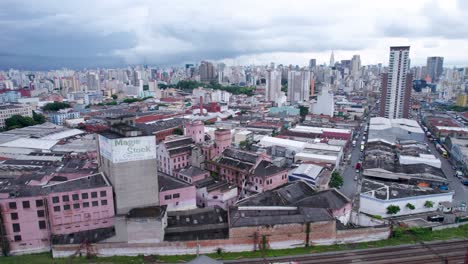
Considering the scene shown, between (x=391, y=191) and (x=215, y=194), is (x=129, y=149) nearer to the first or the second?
(x=215, y=194)

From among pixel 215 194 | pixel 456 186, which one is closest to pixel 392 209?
pixel 456 186

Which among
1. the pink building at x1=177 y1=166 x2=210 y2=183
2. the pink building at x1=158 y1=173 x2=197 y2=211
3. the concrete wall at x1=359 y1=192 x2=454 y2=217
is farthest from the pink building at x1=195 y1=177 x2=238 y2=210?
the concrete wall at x1=359 y1=192 x2=454 y2=217

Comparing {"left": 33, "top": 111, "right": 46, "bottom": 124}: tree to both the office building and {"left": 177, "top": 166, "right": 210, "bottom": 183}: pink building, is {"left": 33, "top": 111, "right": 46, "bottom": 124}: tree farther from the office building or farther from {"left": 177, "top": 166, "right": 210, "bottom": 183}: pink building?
{"left": 177, "top": 166, "right": 210, "bottom": 183}: pink building

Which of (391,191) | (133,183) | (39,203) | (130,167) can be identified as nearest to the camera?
(39,203)

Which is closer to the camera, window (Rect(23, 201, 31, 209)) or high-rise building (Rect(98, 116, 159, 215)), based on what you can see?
window (Rect(23, 201, 31, 209))

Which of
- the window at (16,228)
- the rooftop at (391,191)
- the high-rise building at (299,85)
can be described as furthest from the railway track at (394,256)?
the high-rise building at (299,85)

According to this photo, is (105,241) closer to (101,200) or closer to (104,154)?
(101,200)

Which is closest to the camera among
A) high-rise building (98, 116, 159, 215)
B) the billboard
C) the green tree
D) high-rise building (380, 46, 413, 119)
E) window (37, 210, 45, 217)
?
window (37, 210, 45, 217)
